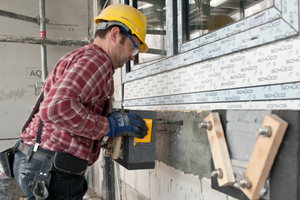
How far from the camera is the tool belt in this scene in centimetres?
122

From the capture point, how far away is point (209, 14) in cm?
151

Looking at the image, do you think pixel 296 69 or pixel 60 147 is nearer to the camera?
pixel 296 69

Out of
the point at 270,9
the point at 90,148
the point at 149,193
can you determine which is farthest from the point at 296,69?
the point at 149,193

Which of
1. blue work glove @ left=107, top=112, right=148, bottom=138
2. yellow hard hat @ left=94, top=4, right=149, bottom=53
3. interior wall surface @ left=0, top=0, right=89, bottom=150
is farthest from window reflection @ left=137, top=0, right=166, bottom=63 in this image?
interior wall surface @ left=0, top=0, right=89, bottom=150

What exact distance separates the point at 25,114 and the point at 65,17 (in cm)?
158

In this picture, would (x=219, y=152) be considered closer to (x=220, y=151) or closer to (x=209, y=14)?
(x=220, y=151)

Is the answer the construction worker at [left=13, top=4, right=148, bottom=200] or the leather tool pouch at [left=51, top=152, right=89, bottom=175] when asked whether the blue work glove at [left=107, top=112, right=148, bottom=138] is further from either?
the leather tool pouch at [left=51, top=152, right=89, bottom=175]

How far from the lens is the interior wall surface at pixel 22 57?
334 cm

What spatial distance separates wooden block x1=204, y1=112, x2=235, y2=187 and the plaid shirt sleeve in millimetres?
569

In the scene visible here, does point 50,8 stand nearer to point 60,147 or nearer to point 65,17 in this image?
point 65,17

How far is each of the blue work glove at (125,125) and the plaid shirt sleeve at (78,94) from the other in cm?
5

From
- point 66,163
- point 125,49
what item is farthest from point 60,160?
point 125,49

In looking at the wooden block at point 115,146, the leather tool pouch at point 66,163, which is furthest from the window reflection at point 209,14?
the leather tool pouch at point 66,163

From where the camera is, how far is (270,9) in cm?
97
